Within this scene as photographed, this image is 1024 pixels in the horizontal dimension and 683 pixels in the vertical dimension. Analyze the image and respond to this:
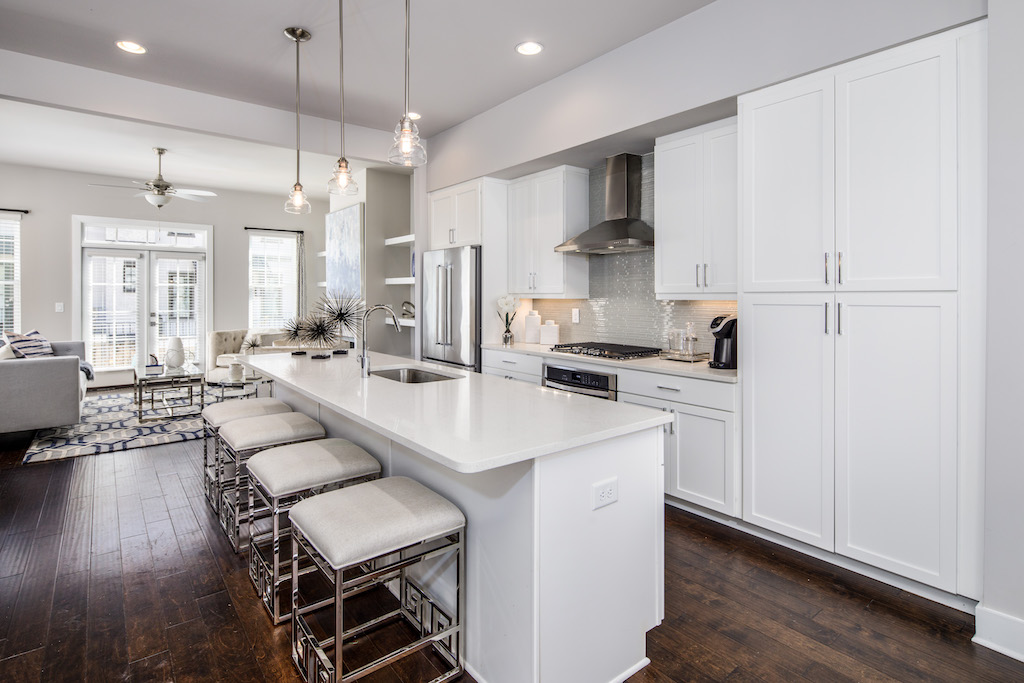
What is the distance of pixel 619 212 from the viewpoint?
3.86m

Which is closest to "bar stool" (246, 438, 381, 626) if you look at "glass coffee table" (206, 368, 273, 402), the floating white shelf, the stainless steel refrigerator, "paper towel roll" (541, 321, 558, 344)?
the stainless steel refrigerator

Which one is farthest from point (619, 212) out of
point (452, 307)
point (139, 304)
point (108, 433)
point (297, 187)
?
point (139, 304)

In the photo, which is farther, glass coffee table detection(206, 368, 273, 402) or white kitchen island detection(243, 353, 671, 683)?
glass coffee table detection(206, 368, 273, 402)

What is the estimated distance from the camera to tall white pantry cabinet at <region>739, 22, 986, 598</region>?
2.07 m

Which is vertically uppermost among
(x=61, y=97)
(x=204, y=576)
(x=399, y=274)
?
(x=61, y=97)

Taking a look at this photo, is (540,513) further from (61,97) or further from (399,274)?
(399,274)

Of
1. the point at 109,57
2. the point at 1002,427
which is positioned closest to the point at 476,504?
the point at 1002,427

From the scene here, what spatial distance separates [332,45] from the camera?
334cm

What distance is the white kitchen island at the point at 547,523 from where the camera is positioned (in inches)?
60.7

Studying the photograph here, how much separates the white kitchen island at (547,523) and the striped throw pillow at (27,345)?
5.56 metres

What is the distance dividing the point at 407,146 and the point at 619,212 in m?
1.93

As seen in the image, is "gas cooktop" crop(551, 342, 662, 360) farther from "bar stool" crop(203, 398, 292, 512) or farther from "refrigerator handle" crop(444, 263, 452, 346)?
"bar stool" crop(203, 398, 292, 512)

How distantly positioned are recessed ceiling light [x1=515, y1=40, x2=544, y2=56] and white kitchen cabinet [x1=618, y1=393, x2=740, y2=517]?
7.35 ft

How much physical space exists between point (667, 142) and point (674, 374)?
4.77ft
